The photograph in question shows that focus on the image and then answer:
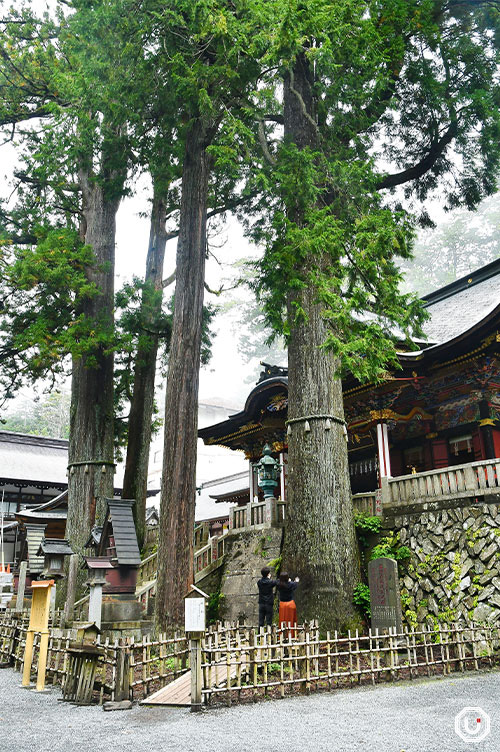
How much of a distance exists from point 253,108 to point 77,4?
166 inches

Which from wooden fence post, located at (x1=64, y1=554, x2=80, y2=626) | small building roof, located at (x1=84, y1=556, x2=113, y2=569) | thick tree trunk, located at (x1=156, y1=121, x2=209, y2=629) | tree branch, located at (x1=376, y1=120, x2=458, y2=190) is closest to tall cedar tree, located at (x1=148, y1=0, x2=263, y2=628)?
thick tree trunk, located at (x1=156, y1=121, x2=209, y2=629)

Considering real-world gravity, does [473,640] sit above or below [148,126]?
below

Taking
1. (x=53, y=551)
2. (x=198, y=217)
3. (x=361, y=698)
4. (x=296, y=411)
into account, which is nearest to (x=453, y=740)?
(x=361, y=698)

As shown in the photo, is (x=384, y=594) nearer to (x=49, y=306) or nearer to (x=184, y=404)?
(x=184, y=404)

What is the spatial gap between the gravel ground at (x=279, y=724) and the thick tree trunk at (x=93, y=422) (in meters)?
6.85

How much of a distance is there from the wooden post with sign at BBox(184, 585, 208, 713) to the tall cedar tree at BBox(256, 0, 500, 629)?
12.3 feet

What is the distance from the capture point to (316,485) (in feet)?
34.0

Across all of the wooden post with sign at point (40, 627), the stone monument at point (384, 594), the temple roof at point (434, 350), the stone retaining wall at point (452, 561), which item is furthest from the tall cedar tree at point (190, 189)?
the temple roof at point (434, 350)

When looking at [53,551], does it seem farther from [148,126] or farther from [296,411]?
[148,126]

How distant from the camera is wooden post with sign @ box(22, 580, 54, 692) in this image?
779 centimetres

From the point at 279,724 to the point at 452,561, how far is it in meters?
5.70

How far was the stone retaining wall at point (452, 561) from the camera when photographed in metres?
9.59

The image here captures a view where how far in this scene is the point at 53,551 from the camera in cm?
1046

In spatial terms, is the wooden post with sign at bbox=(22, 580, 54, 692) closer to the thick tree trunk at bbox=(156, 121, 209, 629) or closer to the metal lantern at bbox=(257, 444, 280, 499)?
the thick tree trunk at bbox=(156, 121, 209, 629)
